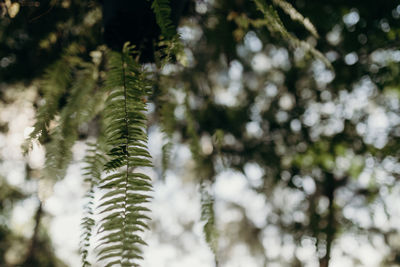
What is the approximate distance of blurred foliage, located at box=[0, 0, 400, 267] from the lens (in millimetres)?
983

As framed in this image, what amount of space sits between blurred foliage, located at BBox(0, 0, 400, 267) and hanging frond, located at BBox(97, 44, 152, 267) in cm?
11

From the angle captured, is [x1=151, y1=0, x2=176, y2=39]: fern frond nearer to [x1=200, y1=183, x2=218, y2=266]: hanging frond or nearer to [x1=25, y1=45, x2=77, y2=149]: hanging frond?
[x1=25, y1=45, x2=77, y2=149]: hanging frond

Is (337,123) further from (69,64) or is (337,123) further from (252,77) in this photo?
(69,64)

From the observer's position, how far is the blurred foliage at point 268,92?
983 millimetres

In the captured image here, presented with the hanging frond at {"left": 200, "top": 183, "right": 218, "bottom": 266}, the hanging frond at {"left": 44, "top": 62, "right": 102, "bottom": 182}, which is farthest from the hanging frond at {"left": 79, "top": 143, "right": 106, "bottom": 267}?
the hanging frond at {"left": 200, "top": 183, "right": 218, "bottom": 266}

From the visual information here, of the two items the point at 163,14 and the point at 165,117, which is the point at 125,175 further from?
the point at 165,117

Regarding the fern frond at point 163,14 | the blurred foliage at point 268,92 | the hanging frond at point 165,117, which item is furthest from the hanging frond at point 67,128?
the fern frond at point 163,14

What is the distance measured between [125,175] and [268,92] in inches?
77.9

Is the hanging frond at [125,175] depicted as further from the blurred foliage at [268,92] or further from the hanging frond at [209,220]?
the hanging frond at [209,220]

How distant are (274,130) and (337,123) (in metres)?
0.43

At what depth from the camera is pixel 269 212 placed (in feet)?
8.84

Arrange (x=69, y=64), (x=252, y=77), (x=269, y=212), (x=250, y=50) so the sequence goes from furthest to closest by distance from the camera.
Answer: (x=269, y=212) < (x=252, y=77) < (x=250, y=50) < (x=69, y=64)

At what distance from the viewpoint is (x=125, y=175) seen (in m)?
0.49

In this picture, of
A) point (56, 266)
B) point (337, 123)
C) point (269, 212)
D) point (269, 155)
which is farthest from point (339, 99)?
point (56, 266)
